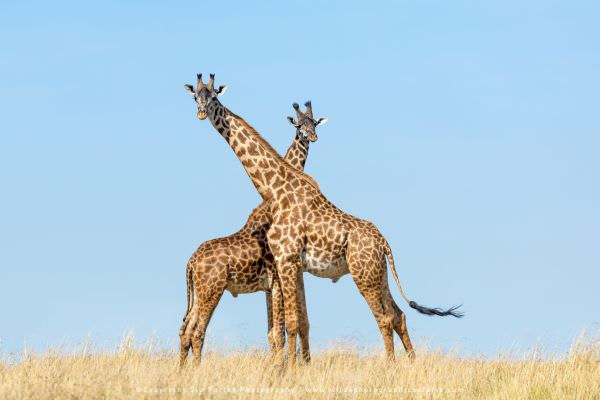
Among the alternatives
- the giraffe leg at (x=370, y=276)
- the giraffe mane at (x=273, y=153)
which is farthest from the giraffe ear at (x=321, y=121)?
the giraffe leg at (x=370, y=276)

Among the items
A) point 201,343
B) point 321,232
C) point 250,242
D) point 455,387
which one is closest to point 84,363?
point 201,343

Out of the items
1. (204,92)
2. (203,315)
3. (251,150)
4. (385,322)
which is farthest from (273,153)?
→ (385,322)

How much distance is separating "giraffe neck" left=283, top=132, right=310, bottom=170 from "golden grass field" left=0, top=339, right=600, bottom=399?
3727mm

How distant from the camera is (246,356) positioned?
17359 mm

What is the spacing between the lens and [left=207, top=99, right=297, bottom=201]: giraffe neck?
56.7 ft

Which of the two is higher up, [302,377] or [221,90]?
[221,90]

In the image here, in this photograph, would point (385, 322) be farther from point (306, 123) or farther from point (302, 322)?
point (306, 123)

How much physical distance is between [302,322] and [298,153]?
13.0 feet

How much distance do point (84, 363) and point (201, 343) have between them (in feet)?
8.61

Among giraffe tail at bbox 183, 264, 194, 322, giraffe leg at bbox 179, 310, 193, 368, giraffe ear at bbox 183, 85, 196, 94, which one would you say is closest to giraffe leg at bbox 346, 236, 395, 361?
giraffe tail at bbox 183, 264, 194, 322

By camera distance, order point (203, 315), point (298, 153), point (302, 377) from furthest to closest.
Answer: point (298, 153) → point (203, 315) → point (302, 377)

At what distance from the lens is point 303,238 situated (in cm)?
1653

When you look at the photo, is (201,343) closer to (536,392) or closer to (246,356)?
(246,356)

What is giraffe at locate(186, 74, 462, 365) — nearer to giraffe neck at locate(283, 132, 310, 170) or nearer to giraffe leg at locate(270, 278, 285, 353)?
giraffe leg at locate(270, 278, 285, 353)
